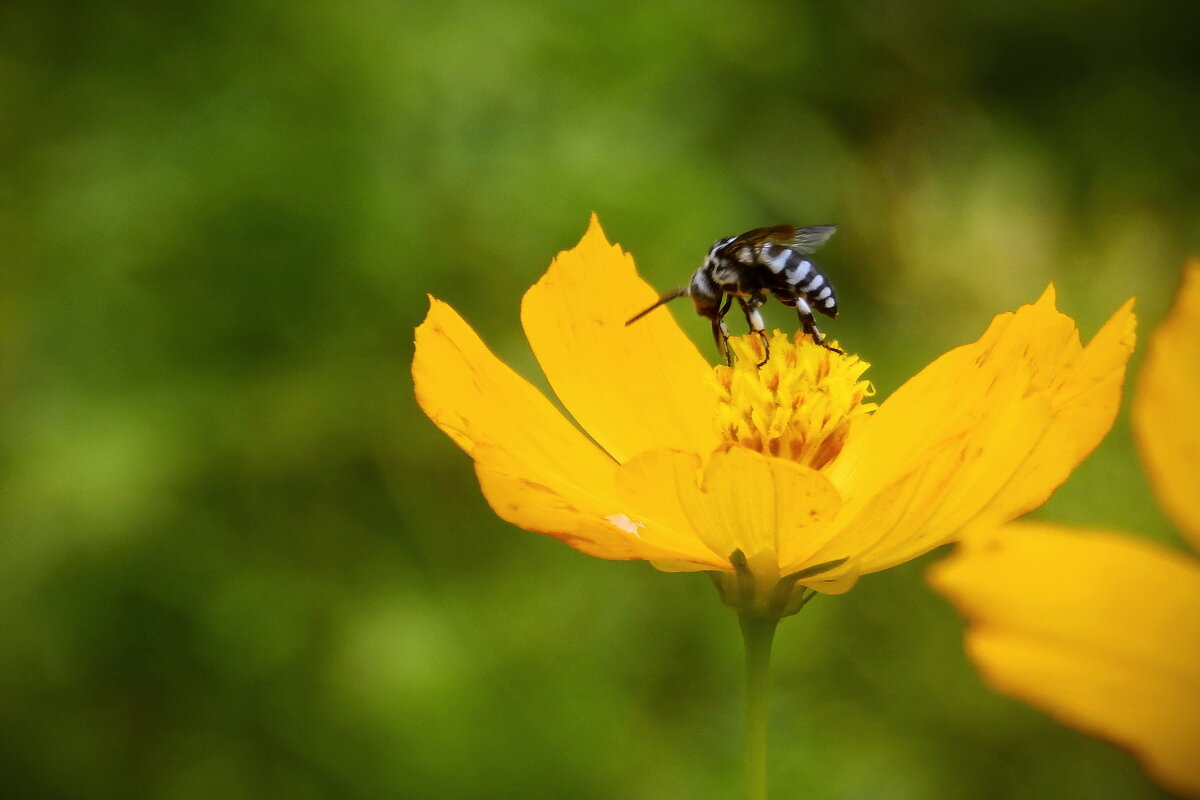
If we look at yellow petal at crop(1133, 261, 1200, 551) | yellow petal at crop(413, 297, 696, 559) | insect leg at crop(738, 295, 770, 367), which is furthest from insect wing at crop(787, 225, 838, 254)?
yellow petal at crop(1133, 261, 1200, 551)

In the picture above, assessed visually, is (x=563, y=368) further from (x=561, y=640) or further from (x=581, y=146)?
(x=581, y=146)

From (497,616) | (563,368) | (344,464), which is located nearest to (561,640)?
(497,616)

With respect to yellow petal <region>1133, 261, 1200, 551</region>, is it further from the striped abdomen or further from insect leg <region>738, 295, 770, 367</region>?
the striped abdomen

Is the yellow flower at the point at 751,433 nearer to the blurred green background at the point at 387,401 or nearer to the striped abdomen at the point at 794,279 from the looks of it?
the striped abdomen at the point at 794,279

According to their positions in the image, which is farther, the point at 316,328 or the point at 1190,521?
the point at 316,328

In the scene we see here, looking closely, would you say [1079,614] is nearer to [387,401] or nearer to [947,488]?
[947,488]

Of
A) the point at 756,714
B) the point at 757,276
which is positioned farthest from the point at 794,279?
the point at 756,714
